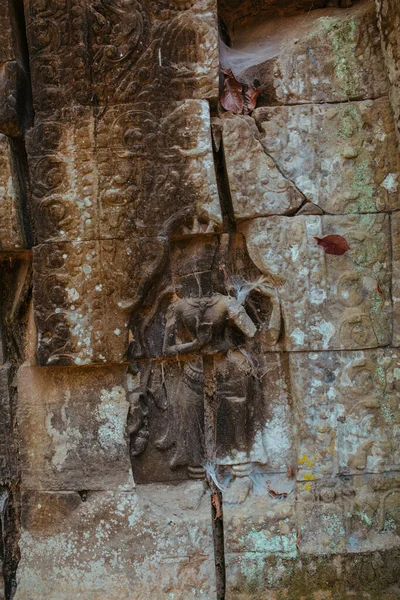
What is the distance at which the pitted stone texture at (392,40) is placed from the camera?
2.64 metres

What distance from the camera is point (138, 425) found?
118 inches

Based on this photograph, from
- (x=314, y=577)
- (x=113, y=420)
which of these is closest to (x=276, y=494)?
(x=314, y=577)

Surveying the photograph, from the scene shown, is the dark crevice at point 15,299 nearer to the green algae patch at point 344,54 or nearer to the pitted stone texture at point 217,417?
the pitted stone texture at point 217,417

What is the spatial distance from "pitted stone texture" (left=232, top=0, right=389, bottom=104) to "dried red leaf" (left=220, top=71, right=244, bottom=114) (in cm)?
15

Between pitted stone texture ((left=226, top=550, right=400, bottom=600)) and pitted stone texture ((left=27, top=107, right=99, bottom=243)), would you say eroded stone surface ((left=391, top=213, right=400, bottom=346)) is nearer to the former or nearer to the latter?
pitted stone texture ((left=226, top=550, right=400, bottom=600))

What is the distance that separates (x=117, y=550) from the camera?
2926 millimetres

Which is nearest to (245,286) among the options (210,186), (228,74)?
(210,186)

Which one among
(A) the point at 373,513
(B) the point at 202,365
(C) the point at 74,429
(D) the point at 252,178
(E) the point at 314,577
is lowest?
(E) the point at 314,577

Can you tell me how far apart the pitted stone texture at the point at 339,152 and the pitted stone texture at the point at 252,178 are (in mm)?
64

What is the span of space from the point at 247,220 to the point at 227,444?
4.09 feet

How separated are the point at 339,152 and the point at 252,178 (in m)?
0.49

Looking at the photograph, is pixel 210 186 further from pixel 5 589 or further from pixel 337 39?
pixel 5 589

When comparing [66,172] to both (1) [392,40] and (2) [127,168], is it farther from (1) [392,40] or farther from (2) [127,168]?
(1) [392,40]

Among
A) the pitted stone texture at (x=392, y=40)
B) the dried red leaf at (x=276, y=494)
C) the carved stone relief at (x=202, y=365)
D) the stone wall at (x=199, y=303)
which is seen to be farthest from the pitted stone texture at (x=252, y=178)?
the dried red leaf at (x=276, y=494)
